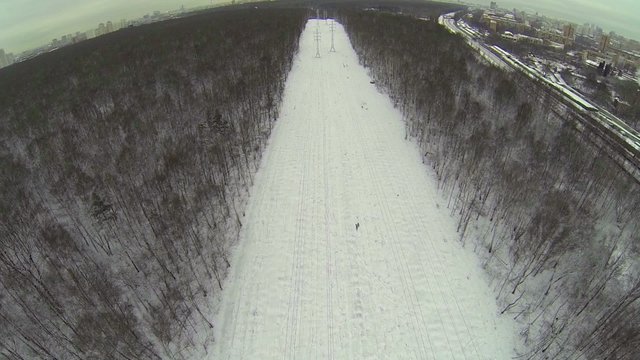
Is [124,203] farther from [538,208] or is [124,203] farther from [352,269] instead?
[538,208]

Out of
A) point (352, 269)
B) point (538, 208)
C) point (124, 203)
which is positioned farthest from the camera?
point (124, 203)

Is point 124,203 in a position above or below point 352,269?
above

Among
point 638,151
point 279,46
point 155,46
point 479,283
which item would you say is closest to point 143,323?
point 479,283

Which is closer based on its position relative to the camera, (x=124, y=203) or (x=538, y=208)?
(x=538, y=208)

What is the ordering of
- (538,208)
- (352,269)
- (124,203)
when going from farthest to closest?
1. (124,203)
2. (538,208)
3. (352,269)

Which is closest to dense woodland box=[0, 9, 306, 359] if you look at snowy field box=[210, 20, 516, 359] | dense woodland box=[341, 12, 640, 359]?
snowy field box=[210, 20, 516, 359]

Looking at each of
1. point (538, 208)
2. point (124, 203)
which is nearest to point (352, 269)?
point (538, 208)
